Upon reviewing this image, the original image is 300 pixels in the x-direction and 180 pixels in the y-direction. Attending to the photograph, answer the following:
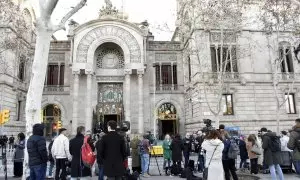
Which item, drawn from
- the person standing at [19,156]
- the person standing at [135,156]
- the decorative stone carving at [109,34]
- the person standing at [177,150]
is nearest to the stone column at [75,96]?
the decorative stone carving at [109,34]

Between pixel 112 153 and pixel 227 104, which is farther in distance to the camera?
pixel 227 104

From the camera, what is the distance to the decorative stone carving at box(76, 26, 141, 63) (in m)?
30.6

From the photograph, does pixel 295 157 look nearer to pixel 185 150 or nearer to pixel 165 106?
pixel 185 150

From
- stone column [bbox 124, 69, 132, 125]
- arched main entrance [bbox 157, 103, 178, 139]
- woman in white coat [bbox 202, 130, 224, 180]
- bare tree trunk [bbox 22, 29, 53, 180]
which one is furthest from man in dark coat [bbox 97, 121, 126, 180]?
arched main entrance [bbox 157, 103, 178, 139]

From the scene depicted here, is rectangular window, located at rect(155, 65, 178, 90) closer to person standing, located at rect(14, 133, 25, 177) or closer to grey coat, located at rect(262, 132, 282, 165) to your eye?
person standing, located at rect(14, 133, 25, 177)

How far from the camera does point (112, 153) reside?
241 inches

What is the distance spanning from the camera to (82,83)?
31422 mm

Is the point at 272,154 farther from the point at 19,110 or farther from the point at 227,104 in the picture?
the point at 19,110

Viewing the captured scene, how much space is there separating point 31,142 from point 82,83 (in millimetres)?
24324

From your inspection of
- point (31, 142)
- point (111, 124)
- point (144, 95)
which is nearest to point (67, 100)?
point (144, 95)

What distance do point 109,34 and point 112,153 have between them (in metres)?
26.8

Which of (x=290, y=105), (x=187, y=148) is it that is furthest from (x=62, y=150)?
(x=290, y=105)

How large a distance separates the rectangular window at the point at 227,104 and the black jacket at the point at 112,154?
71.7 feet

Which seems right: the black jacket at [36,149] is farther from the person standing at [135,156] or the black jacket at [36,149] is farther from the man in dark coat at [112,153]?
the person standing at [135,156]
